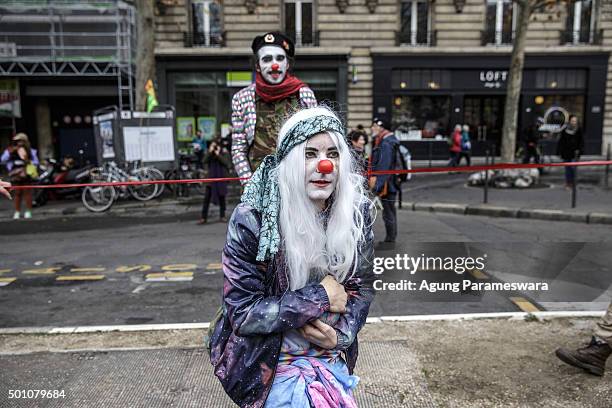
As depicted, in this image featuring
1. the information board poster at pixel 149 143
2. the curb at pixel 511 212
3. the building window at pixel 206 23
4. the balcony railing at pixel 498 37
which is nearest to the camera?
A: the curb at pixel 511 212

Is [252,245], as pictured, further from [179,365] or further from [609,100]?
[609,100]

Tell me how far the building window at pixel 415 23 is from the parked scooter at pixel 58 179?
14.4m

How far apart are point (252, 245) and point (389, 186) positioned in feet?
20.1

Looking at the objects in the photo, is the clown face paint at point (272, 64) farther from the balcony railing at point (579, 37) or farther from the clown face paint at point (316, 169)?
the balcony railing at point (579, 37)

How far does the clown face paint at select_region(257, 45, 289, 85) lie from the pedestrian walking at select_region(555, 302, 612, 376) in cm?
260

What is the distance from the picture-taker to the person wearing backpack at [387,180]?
25.5ft

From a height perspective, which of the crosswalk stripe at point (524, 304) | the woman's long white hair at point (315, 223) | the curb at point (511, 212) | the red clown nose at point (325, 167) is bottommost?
the curb at point (511, 212)

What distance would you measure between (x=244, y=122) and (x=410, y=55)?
19.9m

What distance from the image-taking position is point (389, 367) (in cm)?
352

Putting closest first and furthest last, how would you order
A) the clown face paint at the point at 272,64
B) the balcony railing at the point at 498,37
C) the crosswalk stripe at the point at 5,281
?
the clown face paint at the point at 272,64 < the crosswalk stripe at the point at 5,281 < the balcony railing at the point at 498,37

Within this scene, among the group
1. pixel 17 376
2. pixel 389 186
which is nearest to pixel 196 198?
pixel 389 186

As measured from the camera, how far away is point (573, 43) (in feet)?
73.9

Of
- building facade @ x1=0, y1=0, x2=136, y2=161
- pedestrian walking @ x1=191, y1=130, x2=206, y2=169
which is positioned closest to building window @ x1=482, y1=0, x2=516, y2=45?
pedestrian walking @ x1=191, y1=130, x2=206, y2=169

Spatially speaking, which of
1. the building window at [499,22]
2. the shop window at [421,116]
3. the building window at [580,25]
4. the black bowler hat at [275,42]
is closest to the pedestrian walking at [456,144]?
the shop window at [421,116]
